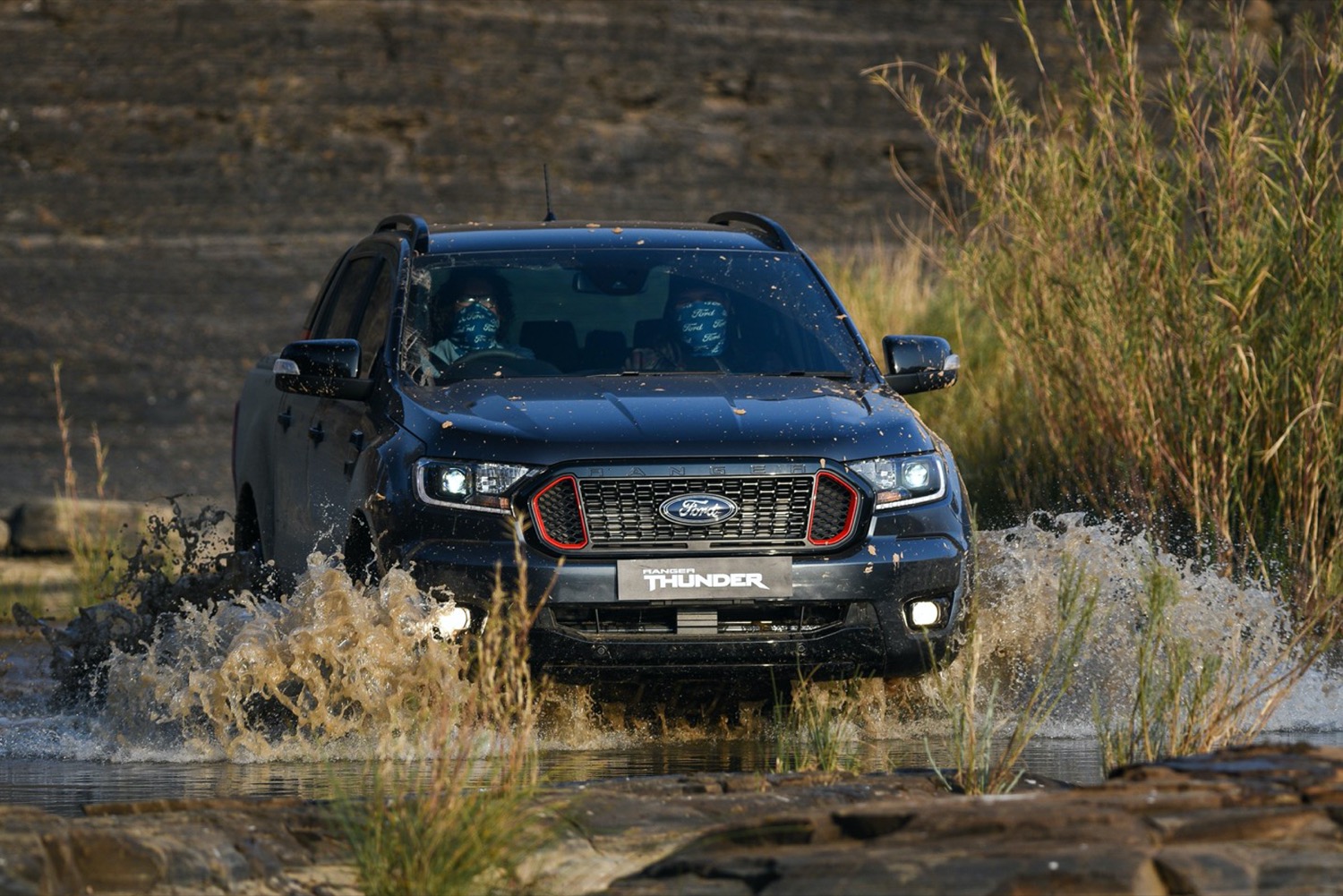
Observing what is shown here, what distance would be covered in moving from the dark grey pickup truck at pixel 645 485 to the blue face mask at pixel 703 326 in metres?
0.02

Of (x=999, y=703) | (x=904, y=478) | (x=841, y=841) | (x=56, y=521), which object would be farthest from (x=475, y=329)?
(x=56, y=521)

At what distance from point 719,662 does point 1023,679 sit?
165cm

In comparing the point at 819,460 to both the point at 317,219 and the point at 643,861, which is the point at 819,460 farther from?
the point at 317,219

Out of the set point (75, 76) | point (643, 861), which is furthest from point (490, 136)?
point (643, 861)

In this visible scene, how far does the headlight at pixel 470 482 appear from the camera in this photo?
27.3 ft

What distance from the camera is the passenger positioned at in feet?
31.2

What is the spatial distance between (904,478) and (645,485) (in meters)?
0.91

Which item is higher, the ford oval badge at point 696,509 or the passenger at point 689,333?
the passenger at point 689,333

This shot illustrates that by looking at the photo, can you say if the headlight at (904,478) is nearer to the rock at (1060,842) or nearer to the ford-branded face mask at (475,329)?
the ford-branded face mask at (475,329)

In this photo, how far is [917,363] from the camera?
9703 millimetres

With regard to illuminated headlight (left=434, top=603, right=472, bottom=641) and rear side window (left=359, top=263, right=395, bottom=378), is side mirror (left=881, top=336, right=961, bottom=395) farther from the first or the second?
illuminated headlight (left=434, top=603, right=472, bottom=641)

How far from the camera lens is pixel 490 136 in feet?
115

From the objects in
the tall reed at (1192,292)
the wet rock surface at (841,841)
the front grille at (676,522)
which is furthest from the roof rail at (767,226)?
the wet rock surface at (841,841)

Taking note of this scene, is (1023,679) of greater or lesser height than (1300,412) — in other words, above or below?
below
